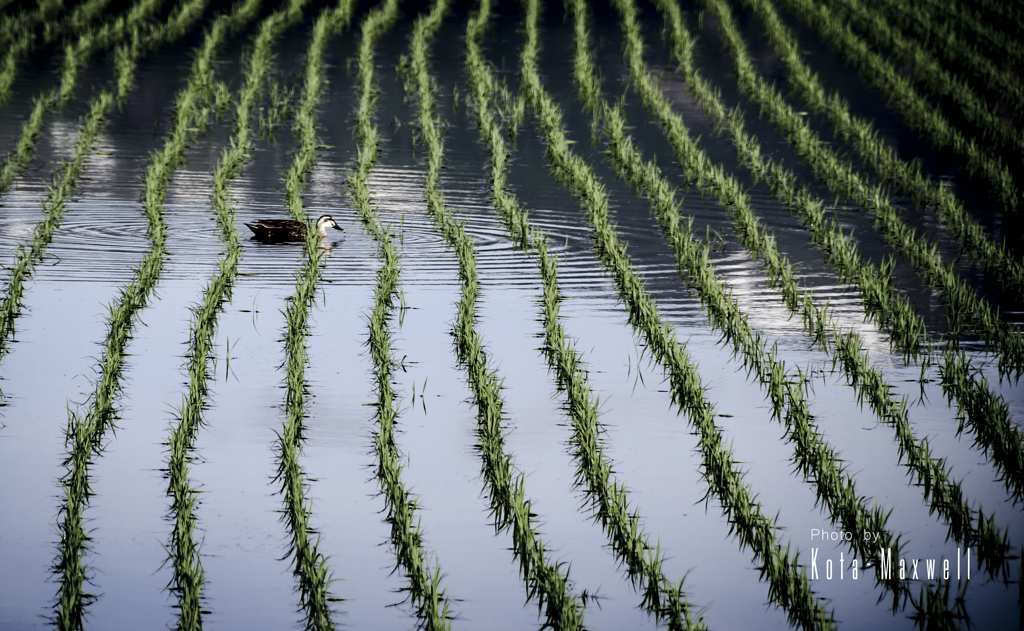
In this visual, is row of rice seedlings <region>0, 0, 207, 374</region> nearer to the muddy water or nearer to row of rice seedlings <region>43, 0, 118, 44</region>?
the muddy water

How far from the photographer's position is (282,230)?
23.0 feet

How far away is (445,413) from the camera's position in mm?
4688

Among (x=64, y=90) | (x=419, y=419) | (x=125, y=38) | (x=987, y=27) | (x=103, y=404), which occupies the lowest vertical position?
(x=419, y=419)

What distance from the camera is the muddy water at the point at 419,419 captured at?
3439mm

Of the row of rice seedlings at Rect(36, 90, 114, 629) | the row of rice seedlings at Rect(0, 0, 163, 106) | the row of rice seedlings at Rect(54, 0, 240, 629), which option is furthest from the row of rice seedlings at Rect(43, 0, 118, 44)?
the row of rice seedlings at Rect(36, 90, 114, 629)

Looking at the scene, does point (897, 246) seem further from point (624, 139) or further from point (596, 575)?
point (596, 575)

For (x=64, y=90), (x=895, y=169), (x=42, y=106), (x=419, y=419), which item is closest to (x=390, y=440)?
(x=419, y=419)

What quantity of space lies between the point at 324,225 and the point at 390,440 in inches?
119

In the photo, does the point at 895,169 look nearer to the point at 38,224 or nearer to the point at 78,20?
the point at 38,224

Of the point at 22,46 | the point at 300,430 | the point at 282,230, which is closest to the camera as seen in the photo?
the point at 300,430

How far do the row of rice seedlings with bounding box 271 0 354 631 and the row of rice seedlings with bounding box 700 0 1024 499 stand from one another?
225 cm

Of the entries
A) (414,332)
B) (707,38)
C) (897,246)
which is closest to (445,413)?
(414,332)

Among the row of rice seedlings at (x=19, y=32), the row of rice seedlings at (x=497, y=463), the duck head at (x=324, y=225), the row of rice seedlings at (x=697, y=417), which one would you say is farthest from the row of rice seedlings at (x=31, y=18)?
the row of rice seedlings at (x=697, y=417)

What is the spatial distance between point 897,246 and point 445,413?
145 inches
